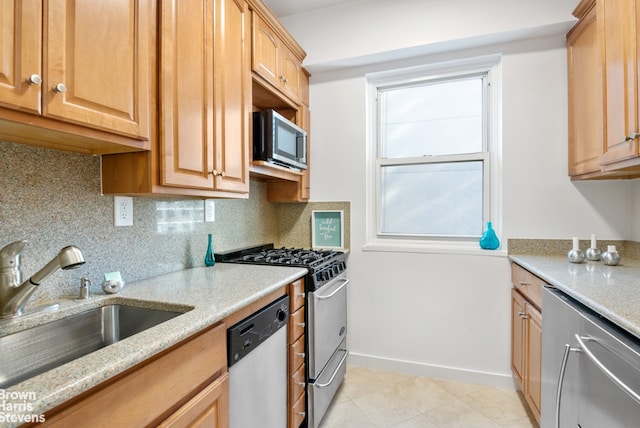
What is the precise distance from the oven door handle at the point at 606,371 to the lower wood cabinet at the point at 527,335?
1.64 ft

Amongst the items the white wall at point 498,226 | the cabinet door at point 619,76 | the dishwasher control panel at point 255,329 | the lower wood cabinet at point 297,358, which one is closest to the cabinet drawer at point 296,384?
the lower wood cabinet at point 297,358

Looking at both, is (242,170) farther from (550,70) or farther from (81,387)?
(550,70)

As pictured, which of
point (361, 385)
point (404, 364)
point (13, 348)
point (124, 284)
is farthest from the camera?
point (404, 364)

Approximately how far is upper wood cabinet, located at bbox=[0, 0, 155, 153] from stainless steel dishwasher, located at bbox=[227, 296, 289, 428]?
2.68 feet

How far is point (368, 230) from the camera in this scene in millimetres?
2533

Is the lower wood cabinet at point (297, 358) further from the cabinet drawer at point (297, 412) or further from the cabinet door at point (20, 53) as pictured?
the cabinet door at point (20, 53)

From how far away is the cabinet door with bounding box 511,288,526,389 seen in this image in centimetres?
188

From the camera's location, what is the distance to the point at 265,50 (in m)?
1.93

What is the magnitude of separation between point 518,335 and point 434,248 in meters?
0.74

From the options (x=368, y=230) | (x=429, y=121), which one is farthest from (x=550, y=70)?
(x=368, y=230)

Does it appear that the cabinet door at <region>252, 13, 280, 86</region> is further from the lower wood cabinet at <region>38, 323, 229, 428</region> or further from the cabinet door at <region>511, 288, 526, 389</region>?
the cabinet door at <region>511, 288, 526, 389</region>

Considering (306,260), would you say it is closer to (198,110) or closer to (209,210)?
(209,210)

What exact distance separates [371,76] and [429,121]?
23.5 inches

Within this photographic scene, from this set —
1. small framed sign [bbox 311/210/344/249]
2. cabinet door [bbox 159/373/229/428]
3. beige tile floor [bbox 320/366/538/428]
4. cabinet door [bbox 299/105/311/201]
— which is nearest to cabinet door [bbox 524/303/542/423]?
beige tile floor [bbox 320/366/538/428]
